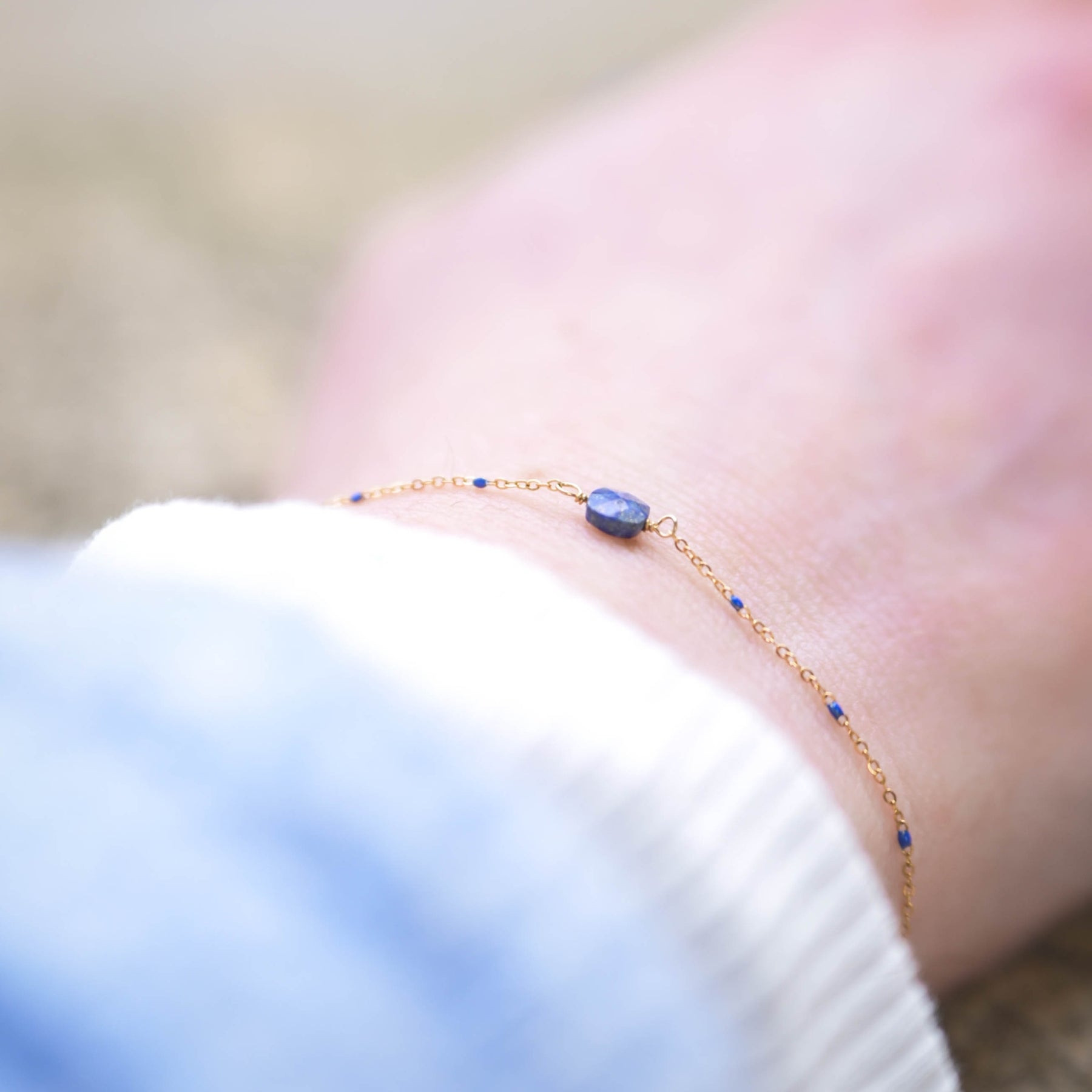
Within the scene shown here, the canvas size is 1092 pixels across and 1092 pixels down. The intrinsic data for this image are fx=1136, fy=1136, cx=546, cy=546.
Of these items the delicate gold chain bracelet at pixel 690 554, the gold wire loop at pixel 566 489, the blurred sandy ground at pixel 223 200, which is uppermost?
the blurred sandy ground at pixel 223 200

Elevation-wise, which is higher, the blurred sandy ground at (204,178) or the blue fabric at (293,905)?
the blurred sandy ground at (204,178)

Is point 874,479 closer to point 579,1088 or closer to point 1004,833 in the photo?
point 1004,833

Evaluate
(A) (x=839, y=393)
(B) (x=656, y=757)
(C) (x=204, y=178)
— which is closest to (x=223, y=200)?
(C) (x=204, y=178)

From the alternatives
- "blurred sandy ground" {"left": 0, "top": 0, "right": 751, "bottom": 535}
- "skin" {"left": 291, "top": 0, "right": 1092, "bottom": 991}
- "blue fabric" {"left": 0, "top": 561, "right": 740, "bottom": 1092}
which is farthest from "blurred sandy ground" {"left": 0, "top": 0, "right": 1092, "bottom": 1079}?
"blue fabric" {"left": 0, "top": 561, "right": 740, "bottom": 1092}

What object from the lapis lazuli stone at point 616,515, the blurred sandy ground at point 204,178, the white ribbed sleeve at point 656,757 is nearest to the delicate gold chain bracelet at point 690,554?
the lapis lazuli stone at point 616,515

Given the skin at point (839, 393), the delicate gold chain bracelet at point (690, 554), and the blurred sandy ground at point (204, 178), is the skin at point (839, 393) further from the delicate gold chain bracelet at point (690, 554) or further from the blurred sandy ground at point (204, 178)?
Result: the blurred sandy ground at point (204, 178)

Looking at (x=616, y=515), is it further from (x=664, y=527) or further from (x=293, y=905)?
(x=293, y=905)

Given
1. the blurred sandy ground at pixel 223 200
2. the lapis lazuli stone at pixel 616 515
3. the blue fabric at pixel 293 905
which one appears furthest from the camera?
the blurred sandy ground at pixel 223 200

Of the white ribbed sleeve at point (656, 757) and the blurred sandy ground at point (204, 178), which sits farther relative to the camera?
the blurred sandy ground at point (204, 178)
